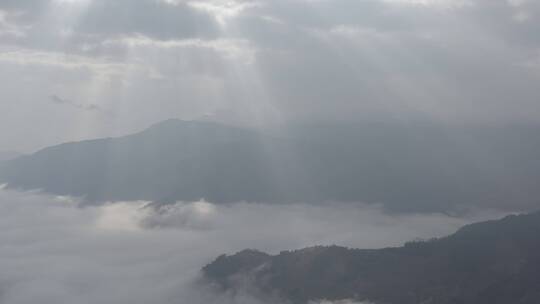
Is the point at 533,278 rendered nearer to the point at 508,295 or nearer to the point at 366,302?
the point at 508,295

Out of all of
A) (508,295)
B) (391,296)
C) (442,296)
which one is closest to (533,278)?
(508,295)

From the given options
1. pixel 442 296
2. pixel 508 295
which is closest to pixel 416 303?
pixel 442 296

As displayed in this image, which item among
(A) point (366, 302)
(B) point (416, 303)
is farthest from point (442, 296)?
(A) point (366, 302)

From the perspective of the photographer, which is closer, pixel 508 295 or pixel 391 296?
pixel 508 295

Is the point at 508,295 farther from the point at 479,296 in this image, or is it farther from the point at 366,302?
the point at 366,302

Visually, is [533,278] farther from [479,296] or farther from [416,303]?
[416,303]

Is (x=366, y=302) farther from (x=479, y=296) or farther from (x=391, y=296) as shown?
(x=479, y=296)
